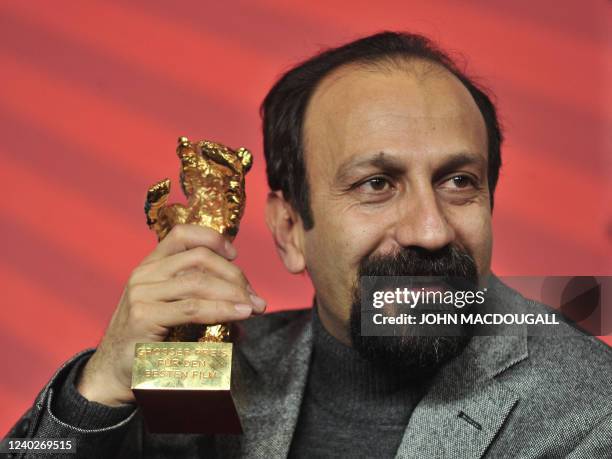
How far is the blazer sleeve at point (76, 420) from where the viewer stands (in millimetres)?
1774

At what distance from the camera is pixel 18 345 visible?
276 centimetres

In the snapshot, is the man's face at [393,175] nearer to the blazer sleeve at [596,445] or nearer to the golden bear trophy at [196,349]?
the golden bear trophy at [196,349]

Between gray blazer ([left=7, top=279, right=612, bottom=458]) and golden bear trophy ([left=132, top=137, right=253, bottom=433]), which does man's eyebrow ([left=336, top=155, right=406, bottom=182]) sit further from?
gray blazer ([left=7, top=279, right=612, bottom=458])

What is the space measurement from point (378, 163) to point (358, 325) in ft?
1.13

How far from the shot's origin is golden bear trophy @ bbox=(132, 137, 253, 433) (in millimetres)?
1566

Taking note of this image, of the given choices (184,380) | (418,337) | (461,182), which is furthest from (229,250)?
(461,182)

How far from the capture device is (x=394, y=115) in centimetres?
189

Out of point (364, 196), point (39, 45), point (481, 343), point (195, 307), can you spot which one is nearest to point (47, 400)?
point (195, 307)

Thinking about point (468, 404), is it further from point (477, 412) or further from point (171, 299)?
point (171, 299)

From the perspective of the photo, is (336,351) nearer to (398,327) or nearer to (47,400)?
A: (398,327)

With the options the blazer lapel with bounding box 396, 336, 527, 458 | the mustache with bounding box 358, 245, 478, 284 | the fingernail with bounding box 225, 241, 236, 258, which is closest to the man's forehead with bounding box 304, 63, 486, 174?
the mustache with bounding box 358, 245, 478, 284

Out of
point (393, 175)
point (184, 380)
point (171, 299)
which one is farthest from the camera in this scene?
point (393, 175)

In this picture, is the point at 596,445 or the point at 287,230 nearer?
the point at 596,445

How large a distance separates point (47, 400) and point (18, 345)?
1030 millimetres
